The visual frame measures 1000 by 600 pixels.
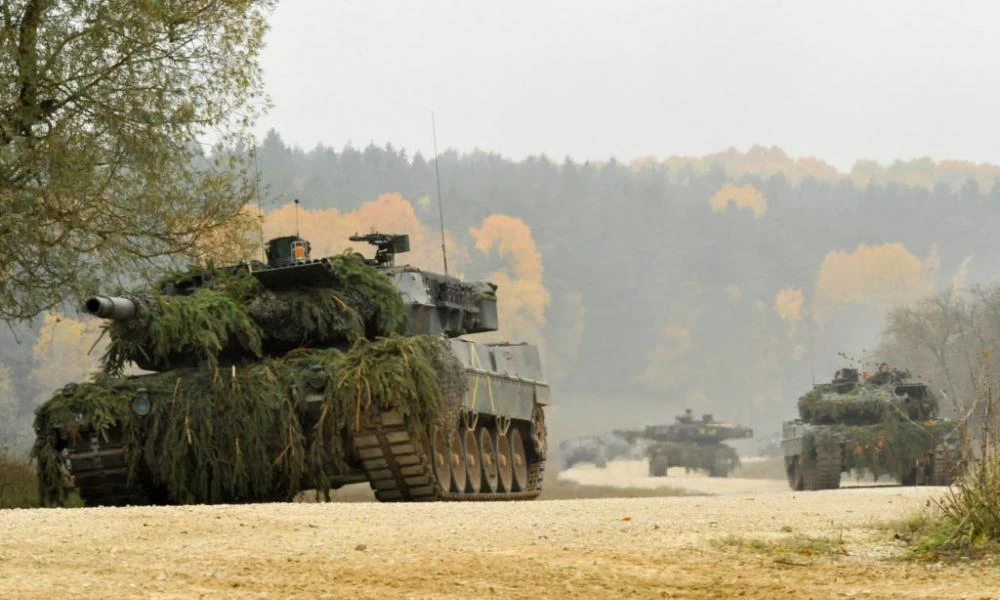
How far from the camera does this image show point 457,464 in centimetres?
1875

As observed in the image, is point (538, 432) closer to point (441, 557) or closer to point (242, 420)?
point (242, 420)

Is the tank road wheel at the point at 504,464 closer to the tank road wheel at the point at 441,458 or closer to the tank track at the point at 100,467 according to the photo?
the tank road wheel at the point at 441,458

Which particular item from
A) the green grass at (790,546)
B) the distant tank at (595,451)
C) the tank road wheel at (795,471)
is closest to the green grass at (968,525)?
the green grass at (790,546)

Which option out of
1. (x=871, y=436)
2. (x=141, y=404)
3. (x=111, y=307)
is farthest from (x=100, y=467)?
(x=871, y=436)

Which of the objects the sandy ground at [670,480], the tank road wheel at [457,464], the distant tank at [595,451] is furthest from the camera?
the distant tank at [595,451]

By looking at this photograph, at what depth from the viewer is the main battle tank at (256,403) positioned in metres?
16.5

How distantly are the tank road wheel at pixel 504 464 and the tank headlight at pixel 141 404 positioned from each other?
5.42 meters

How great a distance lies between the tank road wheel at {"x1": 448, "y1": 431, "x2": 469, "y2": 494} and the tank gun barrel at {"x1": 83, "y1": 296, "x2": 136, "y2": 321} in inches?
151

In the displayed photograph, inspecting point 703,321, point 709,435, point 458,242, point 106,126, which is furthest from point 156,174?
point 703,321

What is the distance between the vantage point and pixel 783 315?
10331 centimetres

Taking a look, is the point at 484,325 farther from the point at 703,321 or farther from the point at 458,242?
the point at 703,321

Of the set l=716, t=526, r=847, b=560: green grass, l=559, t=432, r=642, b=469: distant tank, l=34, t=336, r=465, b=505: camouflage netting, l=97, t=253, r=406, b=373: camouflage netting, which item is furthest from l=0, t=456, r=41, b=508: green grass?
l=559, t=432, r=642, b=469: distant tank

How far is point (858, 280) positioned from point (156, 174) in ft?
285

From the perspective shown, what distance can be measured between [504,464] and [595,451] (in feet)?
114
